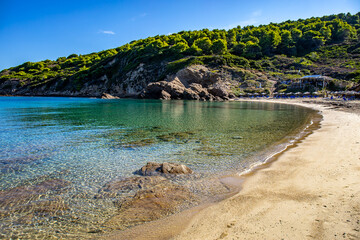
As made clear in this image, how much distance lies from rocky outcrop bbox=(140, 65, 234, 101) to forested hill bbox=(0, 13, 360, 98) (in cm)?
56

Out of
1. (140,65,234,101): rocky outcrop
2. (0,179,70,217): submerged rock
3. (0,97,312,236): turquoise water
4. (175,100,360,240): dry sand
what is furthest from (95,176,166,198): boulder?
(140,65,234,101): rocky outcrop

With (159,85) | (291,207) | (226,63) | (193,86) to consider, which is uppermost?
(226,63)

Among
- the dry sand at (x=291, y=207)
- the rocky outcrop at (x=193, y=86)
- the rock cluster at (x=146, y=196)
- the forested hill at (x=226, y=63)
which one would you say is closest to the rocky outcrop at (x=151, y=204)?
the rock cluster at (x=146, y=196)

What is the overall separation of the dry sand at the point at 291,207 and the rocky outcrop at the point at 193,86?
61.7 m

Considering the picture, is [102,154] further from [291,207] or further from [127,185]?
[291,207]

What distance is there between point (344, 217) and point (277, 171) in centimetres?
360

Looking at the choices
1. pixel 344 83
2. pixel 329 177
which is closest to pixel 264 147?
pixel 329 177

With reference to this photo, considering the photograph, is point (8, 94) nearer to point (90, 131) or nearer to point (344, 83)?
point (90, 131)

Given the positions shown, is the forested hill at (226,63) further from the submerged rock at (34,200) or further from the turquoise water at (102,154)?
the submerged rock at (34,200)

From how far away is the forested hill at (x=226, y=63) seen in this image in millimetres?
79688

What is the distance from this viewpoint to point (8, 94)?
364 feet

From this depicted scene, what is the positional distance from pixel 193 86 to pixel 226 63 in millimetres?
22905

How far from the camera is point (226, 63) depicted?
282 ft

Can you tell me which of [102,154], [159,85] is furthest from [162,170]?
[159,85]
